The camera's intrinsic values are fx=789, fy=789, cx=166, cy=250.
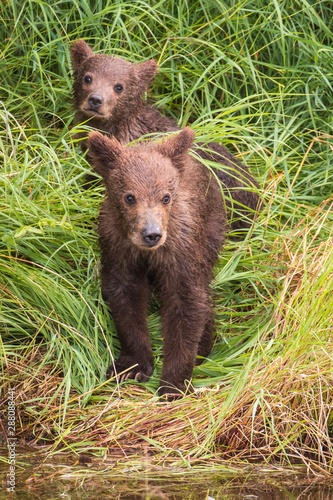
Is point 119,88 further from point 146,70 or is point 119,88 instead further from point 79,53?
point 79,53

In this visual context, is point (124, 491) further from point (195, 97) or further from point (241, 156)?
point (195, 97)

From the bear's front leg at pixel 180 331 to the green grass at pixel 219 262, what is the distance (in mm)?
158

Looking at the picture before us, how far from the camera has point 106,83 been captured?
5957 millimetres

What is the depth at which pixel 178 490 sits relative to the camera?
3.64 m

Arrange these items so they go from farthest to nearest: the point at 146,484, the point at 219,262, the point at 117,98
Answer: the point at 117,98
the point at 219,262
the point at 146,484

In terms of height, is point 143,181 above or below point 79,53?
below

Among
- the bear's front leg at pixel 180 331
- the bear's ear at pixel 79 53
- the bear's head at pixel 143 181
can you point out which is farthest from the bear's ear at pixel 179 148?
the bear's ear at pixel 79 53

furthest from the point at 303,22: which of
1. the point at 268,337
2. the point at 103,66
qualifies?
the point at 268,337

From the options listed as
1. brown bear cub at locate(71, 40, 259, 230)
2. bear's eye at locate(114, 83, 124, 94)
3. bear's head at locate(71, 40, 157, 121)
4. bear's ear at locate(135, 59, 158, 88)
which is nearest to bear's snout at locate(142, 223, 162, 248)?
brown bear cub at locate(71, 40, 259, 230)

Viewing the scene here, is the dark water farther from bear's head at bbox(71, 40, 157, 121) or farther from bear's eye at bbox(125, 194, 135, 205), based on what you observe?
bear's head at bbox(71, 40, 157, 121)

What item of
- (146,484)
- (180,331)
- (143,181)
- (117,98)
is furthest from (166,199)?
(117,98)

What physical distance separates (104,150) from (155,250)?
65cm

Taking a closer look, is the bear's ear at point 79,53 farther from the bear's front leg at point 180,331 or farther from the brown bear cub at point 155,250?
the bear's front leg at point 180,331

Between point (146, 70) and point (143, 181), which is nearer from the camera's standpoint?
point (143, 181)
